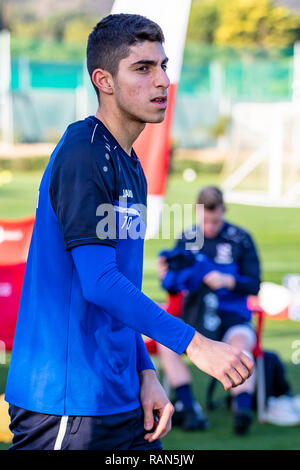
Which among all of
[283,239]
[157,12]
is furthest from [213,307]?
[283,239]

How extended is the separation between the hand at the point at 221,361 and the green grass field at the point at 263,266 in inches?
109

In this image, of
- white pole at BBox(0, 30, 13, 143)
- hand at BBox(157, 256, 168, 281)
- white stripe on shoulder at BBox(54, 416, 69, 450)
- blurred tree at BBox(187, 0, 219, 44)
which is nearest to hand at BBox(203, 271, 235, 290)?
hand at BBox(157, 256, 168, 281)

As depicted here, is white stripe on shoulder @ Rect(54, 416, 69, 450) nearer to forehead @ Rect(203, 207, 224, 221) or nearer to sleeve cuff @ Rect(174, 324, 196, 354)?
sleeve cuff @ Rect(174, 324, 196, 354)

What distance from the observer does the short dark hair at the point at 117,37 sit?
6.98 ft

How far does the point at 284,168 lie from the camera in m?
24.5

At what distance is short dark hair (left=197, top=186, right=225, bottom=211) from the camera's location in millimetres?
5336

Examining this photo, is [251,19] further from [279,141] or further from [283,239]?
[283,239]

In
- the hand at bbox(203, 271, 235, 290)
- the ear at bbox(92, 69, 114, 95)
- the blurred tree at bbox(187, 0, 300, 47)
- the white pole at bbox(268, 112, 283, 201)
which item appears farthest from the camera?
the blurred tree at bbox(187, 0, 300, 47)

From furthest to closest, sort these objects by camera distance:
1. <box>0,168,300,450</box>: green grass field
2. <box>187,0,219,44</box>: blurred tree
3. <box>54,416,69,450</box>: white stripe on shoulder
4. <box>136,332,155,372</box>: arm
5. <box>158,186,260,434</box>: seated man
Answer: <box>187,0,219,44</box>: blurred tree, <box>158,186,260,434</box>: seated man, <box>0,168,300,450</box>: green grass field, <box>136,332,155,372</box>: arm, <box>54,416,69,450</box>: white stripe on shoulder

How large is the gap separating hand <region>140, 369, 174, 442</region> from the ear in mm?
817

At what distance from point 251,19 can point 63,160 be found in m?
40.2

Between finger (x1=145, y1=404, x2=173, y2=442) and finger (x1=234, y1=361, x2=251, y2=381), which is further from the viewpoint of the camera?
finger (x1=145, y1=404, x2=173, y2=442)
